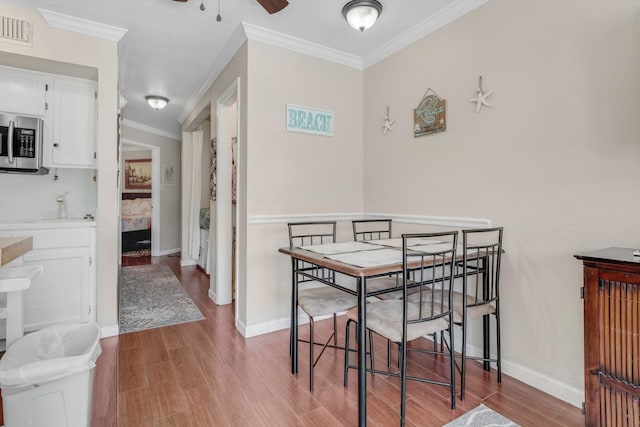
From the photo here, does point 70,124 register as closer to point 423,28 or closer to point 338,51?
point 338,51

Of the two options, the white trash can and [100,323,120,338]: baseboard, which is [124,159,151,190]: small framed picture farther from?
the white trash can

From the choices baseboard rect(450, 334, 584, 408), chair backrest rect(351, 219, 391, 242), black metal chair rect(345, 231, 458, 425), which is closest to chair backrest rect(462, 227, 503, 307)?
black metal chair rect(345, 231, 458, 425)

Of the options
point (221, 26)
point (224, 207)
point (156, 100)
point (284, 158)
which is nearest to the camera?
point (221, 26)

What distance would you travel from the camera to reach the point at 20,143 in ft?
8.68

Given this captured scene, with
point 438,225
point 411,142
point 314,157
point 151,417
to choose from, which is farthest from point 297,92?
point 151,417

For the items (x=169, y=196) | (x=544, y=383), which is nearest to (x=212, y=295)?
(x=544, y=383)

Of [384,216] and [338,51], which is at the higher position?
[338,51]

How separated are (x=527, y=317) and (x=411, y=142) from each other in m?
1.60

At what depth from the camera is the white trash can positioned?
1.30m

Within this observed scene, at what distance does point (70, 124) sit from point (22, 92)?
39 centimetres

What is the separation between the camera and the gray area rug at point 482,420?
1657 mm

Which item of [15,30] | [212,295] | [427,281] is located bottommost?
[212,295]

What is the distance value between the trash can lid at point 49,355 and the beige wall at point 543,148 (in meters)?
2.38

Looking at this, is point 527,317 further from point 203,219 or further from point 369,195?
point 203,219
